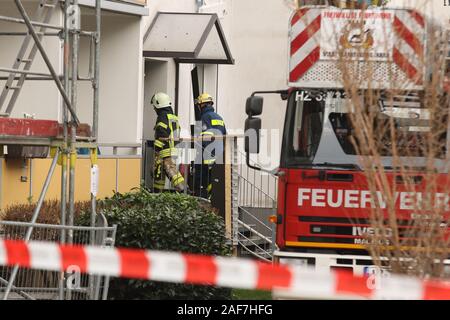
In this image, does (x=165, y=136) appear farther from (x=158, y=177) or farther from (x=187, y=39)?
(x=187, y=39)

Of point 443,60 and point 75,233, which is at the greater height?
point 443,60

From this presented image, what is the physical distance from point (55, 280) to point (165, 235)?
4.30ft

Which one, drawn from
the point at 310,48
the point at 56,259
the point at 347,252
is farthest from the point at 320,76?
the point at 56,259

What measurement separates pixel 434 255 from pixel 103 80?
10.0 metres

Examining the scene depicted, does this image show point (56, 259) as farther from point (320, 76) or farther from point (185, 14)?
point (185, 14)

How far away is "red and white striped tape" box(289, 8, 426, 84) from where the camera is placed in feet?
24.0

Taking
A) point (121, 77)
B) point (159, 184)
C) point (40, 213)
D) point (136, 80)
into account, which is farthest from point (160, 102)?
point (40, 213)

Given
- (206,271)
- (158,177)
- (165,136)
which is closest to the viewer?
(206,271)

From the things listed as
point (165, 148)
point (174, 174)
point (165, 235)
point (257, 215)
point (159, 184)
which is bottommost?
point (257, 215)

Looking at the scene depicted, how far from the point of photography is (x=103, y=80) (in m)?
16.2

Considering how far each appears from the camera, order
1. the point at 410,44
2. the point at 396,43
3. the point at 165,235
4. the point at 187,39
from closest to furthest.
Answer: the point at 410,44
the point at 396,43
the point at 165,235
the point at 187,39

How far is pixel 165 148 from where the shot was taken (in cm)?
1595

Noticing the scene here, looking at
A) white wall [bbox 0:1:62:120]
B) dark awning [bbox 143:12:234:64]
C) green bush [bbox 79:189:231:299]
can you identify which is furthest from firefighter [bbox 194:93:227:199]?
green bush [bbox 79:189:231:299]

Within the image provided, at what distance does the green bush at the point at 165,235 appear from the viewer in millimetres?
10344
